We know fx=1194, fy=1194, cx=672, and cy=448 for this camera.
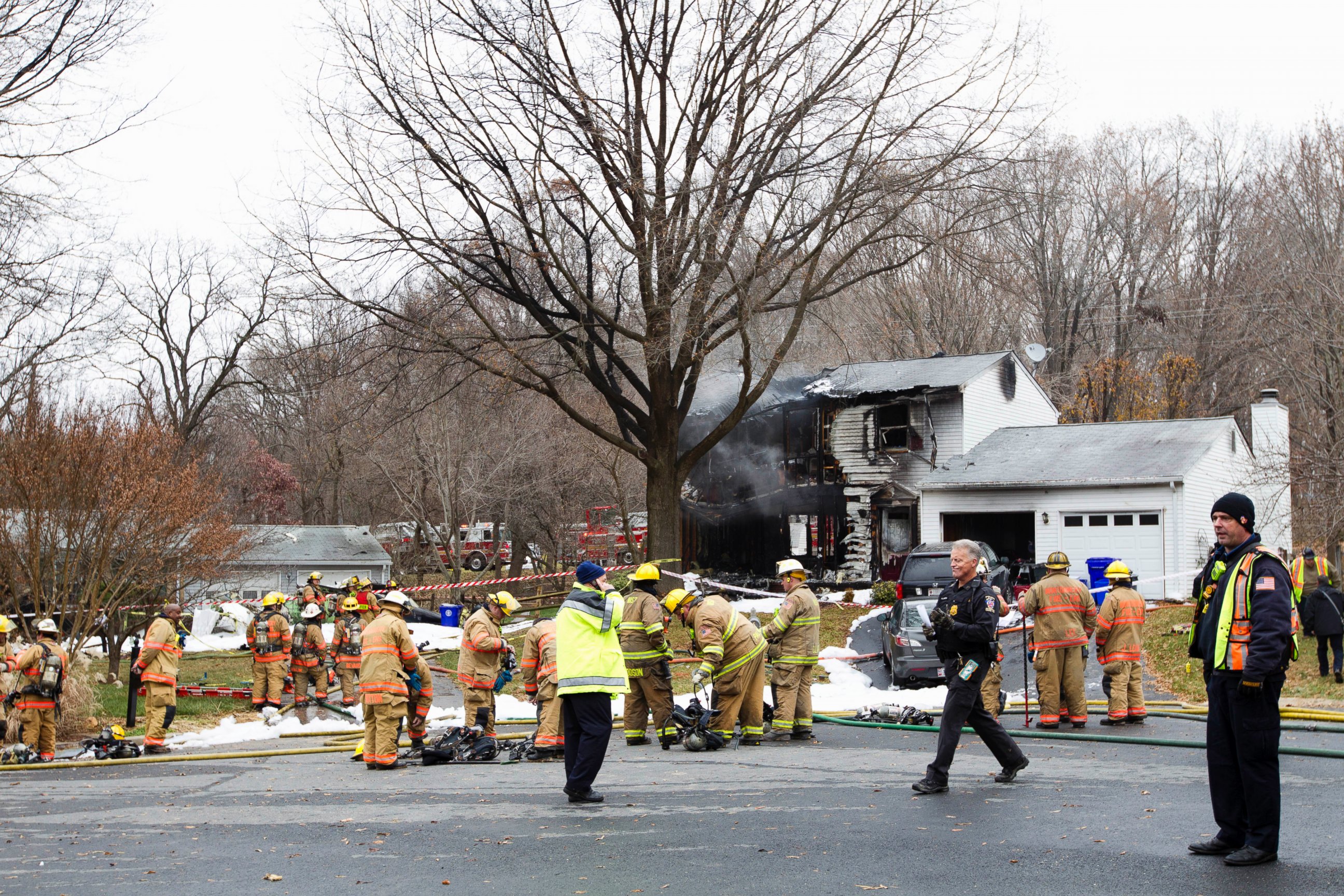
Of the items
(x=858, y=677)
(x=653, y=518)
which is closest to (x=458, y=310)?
(x=653, y=518)

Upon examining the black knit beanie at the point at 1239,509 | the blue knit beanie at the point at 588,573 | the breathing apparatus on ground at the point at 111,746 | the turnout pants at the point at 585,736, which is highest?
the black knit beanie at the point at 1239,509

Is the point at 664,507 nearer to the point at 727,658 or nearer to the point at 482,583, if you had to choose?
the point at 482,583

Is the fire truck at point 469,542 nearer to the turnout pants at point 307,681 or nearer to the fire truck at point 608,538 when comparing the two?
the fire truck at point 608,538

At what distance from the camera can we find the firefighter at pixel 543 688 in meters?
11.9

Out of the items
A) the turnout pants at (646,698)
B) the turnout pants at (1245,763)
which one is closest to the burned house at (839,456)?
the turnout pants at (646,698)

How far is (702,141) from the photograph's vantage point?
23.8m

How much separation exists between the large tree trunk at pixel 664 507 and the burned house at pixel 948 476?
23.1 feet

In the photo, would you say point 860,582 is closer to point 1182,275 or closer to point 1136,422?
point 1136,422

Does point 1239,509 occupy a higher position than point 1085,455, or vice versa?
point 1085,455

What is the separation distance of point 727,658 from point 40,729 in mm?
7772

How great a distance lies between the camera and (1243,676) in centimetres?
626

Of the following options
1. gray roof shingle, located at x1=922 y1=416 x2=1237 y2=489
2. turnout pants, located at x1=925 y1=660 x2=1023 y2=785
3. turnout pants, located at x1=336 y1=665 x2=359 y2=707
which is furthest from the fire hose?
gray roof shingle, located at x1=922 y1=416 x2=1237 y2=489

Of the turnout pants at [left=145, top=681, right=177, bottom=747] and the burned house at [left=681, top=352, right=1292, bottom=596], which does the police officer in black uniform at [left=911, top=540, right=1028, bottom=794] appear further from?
the burned house at [left=681, top=352, right=1292, bottom=596]

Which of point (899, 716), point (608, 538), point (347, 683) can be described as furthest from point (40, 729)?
point (608, 538)
